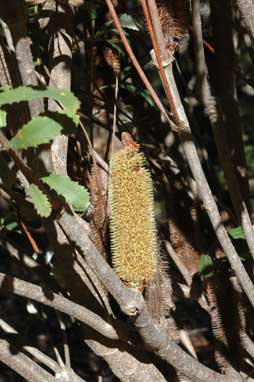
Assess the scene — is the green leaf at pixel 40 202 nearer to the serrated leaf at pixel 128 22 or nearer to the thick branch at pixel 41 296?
the thick branch at pixel 41 296

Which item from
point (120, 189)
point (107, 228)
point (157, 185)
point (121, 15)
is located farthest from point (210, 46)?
point (120, 189)

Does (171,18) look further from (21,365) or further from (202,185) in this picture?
(21,365)

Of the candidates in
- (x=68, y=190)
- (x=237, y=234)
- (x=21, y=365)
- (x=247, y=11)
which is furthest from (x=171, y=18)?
(x=21, y=365)

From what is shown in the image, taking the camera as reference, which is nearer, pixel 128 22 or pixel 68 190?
pixel 68 190

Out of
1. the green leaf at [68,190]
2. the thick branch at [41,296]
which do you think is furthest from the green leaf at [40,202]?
the thick branch at [41,296]

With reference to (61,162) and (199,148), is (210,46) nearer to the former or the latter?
(199,148)

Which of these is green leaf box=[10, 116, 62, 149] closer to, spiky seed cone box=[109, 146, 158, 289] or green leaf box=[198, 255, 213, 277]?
spiky seed cone box=[109, 146, 158, 289]
